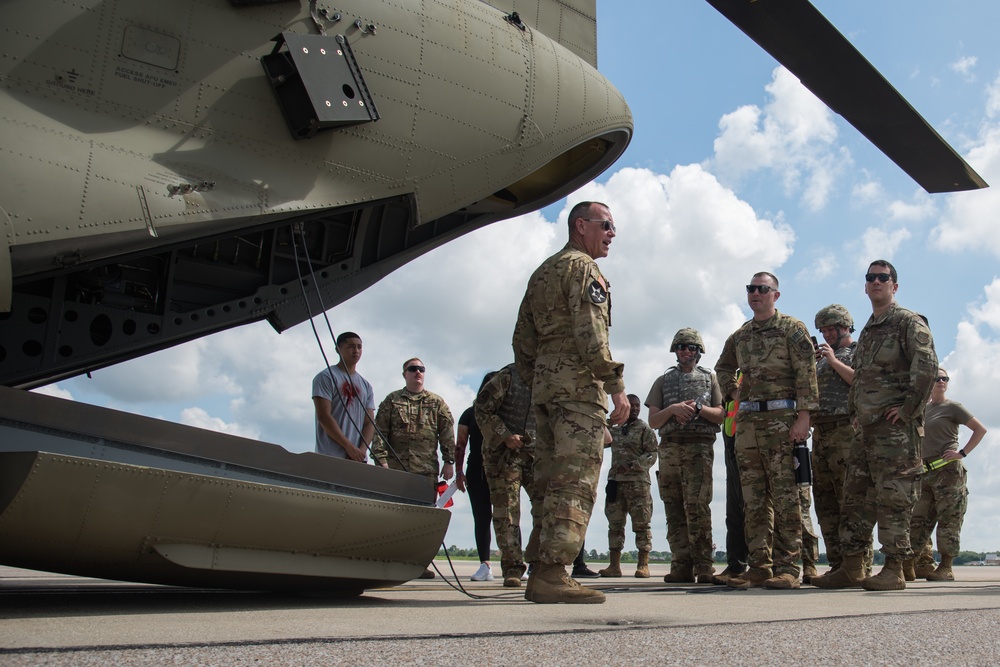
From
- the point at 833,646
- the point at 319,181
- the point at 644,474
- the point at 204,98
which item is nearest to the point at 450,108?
the point at 319,181

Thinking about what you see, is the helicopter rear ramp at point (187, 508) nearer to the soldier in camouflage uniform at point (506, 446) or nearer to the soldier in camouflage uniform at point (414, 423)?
the soldier in camouflage uniform at point (506, 446)

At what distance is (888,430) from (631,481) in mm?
4000

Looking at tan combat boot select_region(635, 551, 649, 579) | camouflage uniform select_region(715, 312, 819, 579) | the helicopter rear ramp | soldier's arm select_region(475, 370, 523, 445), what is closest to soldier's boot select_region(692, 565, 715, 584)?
camouflage uniform select_region(715, 312, 819, 579)

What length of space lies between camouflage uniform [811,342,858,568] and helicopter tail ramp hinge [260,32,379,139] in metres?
4.04

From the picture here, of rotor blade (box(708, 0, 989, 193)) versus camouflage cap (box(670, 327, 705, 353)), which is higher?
rotor blade (box(708, 0, 989, 193))

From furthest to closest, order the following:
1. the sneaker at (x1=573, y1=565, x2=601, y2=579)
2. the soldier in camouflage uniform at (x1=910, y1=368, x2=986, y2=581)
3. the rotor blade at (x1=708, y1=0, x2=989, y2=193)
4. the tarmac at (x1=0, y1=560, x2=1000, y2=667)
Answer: the sneaker at (x1=573, y1=565, x2=601, y2=579)
the soldier in camouflage uniform at (x1=910, y1=368, x2=986, y2=581)
the rotor blade at (x1=708, y1=0, x2=989, y2=193)
the tarmac at (x1=0, y1=560, x2=1000, y2=667)

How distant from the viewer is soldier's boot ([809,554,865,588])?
5328mm

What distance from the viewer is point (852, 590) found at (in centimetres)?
505

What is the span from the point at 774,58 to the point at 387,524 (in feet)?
10.9

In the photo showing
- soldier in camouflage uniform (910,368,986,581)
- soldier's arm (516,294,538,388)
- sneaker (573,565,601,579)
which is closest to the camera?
soldier's arm (516,294,538,388)

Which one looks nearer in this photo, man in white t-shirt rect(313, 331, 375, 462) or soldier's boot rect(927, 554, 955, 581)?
man in white t-shirt rect(313, 331, 375, 462)

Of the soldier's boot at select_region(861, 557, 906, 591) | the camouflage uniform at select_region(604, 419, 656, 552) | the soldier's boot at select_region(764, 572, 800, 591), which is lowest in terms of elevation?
the soldier's boot at select_region(764, 572, 800, 591)

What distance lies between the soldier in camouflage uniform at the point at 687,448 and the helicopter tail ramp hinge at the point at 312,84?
3.43m

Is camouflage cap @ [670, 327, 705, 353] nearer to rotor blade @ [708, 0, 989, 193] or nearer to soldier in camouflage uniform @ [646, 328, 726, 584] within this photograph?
soldier in camouflage uniform @ [646, 328, 726, 584]
